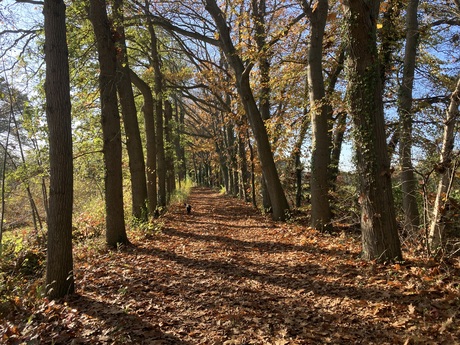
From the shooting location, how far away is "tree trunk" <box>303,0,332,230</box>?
8.46m

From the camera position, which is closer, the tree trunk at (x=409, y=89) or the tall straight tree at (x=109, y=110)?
the tall straight tree at (x=109, y=110)

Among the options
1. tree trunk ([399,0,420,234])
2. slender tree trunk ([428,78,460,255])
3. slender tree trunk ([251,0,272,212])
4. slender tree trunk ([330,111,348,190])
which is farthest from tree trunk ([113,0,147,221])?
slender tree trunk ([428,78,460,255])

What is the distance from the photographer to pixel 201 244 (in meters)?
8.65

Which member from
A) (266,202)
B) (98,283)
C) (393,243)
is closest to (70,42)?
(98,283)

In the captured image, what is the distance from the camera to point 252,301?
4.66 meters

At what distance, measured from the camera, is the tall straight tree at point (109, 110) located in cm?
728

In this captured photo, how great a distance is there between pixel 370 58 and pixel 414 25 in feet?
13.2

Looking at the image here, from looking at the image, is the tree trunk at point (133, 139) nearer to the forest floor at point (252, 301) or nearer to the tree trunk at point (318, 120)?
the forest floor at point (252, 301)

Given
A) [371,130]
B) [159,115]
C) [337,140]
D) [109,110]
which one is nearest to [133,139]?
[109,110]

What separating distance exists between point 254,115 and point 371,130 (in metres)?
6.20

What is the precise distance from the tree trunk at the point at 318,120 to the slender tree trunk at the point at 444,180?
10.2ft

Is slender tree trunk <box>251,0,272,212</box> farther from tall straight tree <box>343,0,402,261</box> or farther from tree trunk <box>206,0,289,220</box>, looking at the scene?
tall straight tree <box>343,0,402,261</box>

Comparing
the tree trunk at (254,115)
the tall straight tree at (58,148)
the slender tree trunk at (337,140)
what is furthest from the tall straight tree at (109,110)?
the slender tree trunk at (337,140)

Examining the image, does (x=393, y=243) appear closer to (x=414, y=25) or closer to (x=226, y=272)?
(x=226, y=272)
